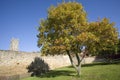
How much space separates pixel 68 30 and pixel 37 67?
12.4m

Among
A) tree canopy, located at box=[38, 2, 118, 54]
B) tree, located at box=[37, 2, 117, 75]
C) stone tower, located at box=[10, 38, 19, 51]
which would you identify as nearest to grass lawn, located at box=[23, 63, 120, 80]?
tree, located at box=[37, 2, 117, 75]

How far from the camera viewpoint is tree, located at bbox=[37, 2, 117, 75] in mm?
17641

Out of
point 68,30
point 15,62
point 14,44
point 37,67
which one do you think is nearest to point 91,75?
point 68,30

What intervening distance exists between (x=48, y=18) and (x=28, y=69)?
1036cm

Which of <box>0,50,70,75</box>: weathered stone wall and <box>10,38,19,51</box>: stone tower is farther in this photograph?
<box>10,38,19,51</box>: stone tower

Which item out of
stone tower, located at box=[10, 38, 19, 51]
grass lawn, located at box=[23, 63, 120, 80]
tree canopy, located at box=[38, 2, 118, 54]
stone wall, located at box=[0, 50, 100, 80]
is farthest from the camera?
stone tower, located at box=[10, 38, 19, 51]

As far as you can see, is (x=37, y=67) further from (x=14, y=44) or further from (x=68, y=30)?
(x=68, y=30)

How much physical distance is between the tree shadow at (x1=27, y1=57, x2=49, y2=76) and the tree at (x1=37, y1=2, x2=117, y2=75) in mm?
8493

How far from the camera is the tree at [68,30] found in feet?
57.9

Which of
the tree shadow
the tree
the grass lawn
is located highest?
the tree

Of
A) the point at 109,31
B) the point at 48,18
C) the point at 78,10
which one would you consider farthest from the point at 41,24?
the point at 109,31

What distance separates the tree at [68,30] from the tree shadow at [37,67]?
8.49 meters

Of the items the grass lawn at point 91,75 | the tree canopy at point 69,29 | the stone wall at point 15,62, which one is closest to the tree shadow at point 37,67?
the stone wall at point 15,62

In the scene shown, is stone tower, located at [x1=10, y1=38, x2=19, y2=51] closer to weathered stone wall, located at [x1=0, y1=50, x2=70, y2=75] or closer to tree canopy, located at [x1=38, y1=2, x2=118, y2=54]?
weathered stone wall, located at [x1=0, y1=50, x2=70, y2=75]
